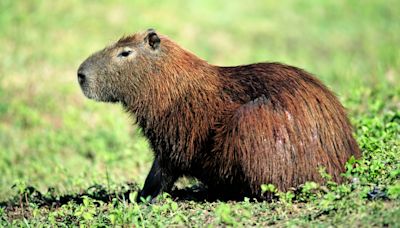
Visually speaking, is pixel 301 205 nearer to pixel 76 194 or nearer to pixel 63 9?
pixel 76 194

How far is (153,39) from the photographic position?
5578 mm

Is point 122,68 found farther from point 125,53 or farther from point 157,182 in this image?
point 157,182

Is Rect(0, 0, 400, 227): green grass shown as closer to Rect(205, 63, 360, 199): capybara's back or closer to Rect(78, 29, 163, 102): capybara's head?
Rect(205, 63, 360, 199): capybara's back

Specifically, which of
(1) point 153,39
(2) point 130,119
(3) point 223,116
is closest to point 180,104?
(3) point 223,116

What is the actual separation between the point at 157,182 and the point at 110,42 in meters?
1.34

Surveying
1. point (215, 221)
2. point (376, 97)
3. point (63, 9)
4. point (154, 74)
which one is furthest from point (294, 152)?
point (63, 9)

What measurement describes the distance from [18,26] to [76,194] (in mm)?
5989

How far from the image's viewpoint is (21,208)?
5.38 metres

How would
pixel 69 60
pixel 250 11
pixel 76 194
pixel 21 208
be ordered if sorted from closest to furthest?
pixel 21 208 < pixel 76 194 < pixel 69 60 < pixel 250 11

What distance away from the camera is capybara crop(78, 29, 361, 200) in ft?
15.9

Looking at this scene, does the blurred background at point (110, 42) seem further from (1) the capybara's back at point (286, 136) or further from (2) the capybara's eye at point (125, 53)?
(1) the capybara's back at point (286, 136)

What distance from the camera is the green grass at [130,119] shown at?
4.56m

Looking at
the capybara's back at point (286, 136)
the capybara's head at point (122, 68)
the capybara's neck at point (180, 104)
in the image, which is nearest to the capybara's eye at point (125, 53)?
the capybara's head at point (122, 68)

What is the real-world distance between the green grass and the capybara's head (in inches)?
15.4
